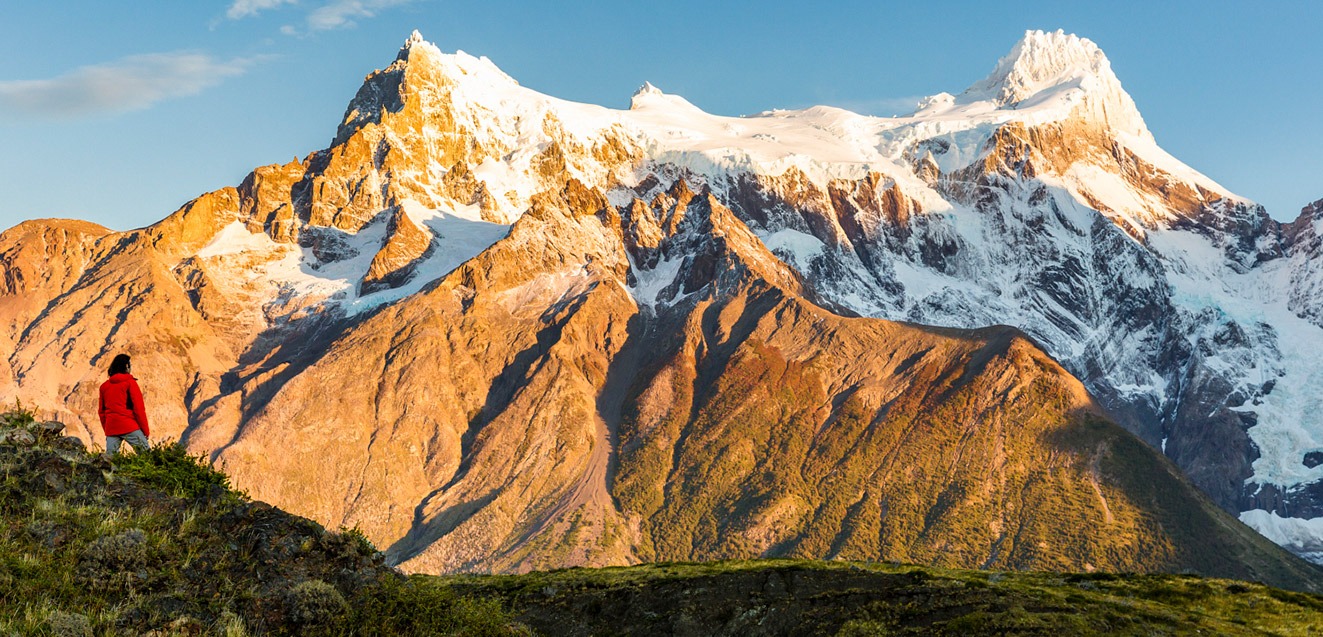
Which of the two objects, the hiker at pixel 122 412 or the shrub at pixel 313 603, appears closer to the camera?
the shrub at pixel 313 603

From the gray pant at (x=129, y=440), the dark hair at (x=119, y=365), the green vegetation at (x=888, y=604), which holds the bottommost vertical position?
the green vegetation at (x=888, y=604)

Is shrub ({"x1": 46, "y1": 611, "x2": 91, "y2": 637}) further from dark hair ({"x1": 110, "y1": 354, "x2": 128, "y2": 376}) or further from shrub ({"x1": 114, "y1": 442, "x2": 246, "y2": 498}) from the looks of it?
dark hair ({"x1": 110, "y1": 354, "x2": 128, "y2": 376})

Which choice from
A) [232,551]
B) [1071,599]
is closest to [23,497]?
[232,551]

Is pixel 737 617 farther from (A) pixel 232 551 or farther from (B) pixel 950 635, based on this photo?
(A) pixel 232 551

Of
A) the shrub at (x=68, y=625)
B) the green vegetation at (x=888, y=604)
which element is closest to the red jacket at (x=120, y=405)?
the shrub at (x=68, y=625)

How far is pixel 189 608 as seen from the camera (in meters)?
26.8

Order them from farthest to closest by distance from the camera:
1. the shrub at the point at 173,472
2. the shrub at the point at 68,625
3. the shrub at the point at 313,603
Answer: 1. the shrub at the point at 173,472
2. the shrub at the point at 313,603
3. the shrub at the point at 68,625

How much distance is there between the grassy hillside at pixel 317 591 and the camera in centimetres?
2652

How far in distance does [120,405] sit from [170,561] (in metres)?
7.16

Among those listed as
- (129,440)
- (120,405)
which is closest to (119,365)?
(120,405)

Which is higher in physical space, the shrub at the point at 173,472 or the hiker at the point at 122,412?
the hiker at the point at 122,412

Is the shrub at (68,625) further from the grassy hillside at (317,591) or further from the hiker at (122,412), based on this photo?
the hiker at (122,412)

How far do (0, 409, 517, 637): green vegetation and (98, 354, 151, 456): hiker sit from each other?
162 centimetres

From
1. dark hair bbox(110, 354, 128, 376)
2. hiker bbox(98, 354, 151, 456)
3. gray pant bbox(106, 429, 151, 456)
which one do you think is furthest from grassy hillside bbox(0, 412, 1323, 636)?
dark hair bbox(110, 354, 128, 376)
